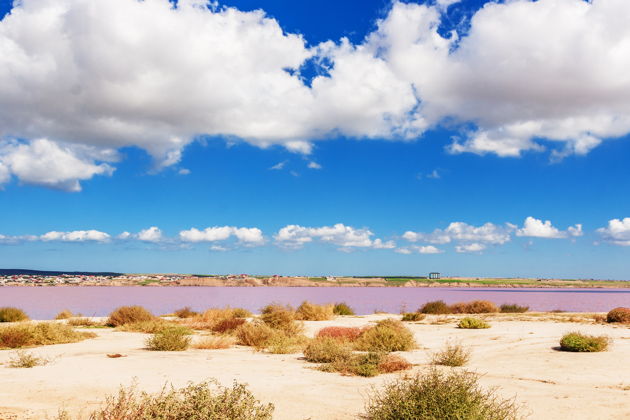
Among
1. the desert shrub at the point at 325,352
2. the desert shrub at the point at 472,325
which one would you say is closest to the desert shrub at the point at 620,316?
the desert shrub at the point at 472,325

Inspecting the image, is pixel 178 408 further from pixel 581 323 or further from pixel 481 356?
pixel 581 323

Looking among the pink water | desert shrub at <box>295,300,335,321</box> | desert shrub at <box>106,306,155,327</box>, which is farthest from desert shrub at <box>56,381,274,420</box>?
desert shrub at <box>295,300,335,321</box>

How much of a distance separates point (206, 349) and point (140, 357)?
8.68 ft

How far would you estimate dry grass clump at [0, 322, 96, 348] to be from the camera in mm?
16938

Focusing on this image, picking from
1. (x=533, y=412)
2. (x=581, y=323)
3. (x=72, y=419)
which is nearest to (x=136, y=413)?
(x=72, y=419)

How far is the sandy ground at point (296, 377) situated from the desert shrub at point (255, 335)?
0.83 meters

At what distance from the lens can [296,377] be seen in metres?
11.6

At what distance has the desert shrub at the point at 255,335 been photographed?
1742 cm

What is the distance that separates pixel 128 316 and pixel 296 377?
16.5 metres

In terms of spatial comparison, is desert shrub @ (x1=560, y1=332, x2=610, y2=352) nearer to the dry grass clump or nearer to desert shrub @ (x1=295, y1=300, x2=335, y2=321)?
desert shrub @ (x1=295, y1=300, x2=335, y2=321)

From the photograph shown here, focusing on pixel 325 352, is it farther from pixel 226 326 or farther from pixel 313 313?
pixel 313 313

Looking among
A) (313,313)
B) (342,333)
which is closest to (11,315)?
(313,313)

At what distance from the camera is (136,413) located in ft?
20.1

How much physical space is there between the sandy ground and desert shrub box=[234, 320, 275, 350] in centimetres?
83
